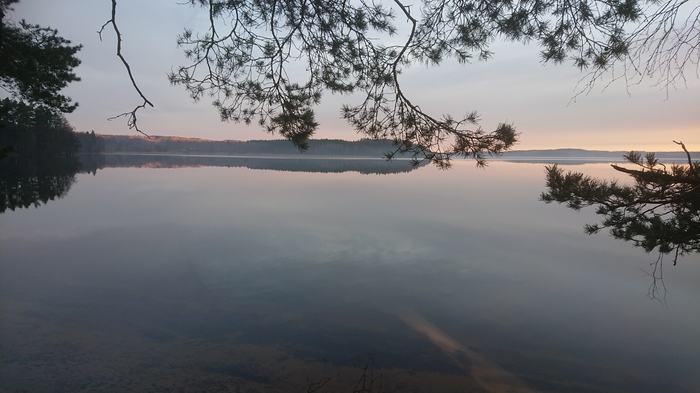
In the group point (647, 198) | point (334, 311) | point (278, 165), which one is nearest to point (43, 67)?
point (334, 311)

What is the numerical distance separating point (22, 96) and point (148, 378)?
16.8 ft

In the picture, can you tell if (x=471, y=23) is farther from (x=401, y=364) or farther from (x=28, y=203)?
(x=28, y=203)

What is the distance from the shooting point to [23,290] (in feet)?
19.6

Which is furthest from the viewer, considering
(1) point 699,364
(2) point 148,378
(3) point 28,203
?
(3) point 28,203

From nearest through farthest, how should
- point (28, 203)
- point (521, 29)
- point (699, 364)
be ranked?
1. point (521, 29)
2. point (699, 364)
3. point (28, 203)

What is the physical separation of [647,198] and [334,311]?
12.8ft

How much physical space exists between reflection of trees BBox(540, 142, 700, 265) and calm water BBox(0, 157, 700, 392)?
178 centimetres

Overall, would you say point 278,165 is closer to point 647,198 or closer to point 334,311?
point 334,311

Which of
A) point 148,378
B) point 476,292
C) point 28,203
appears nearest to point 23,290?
point 148,378

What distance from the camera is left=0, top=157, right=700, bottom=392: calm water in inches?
155

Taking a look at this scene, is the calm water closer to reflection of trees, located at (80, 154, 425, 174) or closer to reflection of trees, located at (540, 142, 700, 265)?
reflection of trees, located at (540, 142, 700, 265)

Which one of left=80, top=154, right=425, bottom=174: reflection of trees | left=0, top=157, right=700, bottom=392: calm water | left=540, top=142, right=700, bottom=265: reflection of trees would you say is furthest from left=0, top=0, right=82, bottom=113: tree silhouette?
left=80, top=154, right=425, bottom=174: reflection of trees

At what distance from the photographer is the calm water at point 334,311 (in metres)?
3.93

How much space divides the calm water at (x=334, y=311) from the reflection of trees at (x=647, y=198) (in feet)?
5.83
